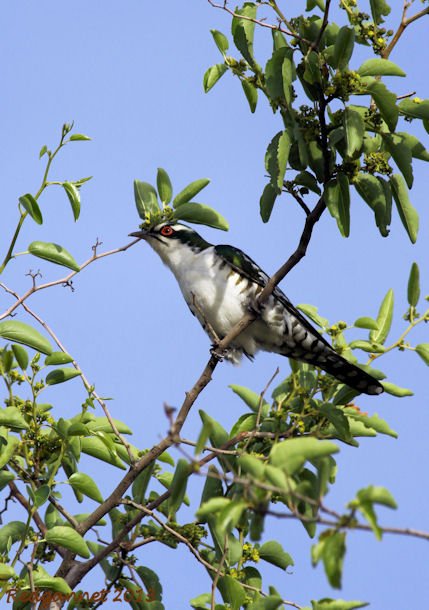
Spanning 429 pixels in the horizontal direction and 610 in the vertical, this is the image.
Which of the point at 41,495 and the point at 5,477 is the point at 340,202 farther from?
the point at 5,477

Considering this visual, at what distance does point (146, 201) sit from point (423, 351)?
1857 millimetres

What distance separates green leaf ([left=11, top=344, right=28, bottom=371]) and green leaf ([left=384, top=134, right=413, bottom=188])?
2.22m

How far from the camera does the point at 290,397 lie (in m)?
4.91

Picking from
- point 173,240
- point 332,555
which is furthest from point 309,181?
point 173,240

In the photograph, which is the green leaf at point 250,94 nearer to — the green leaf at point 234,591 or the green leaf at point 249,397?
the green leaf at point 249,397

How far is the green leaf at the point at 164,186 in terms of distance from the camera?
17.9 feet

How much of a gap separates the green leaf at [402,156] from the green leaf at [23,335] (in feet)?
6.87

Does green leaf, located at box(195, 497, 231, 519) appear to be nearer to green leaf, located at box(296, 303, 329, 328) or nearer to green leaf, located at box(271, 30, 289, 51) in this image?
green leaf, located at box(296, 303, 329, 328)

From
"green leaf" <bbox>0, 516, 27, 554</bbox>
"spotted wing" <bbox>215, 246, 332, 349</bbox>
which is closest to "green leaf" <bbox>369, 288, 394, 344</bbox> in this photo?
"spotted wing" <bbox>215, 246, 332, 349</bbox>

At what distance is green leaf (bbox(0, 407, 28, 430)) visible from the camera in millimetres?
→ 4809

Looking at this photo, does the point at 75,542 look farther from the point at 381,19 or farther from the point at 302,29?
the point at 381,19

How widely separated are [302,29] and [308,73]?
27cm

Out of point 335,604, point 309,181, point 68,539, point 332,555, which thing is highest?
point 309,181

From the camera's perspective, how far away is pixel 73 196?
16.6ft
